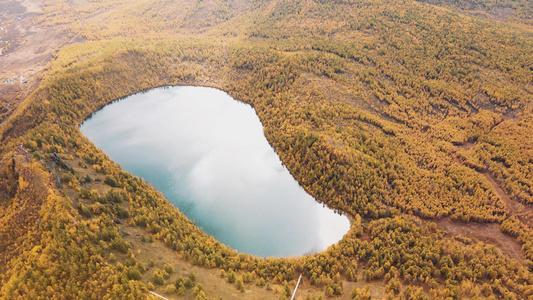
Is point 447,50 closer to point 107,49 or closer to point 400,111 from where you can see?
point 400,111

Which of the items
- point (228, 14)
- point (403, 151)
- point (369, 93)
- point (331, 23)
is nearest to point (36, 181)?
point (403, 151)

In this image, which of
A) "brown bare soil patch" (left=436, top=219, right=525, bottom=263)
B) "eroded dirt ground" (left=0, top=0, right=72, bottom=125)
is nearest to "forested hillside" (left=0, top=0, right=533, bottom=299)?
"brown bare soil patch" (left=436, top=219, right=525, bottom=263)

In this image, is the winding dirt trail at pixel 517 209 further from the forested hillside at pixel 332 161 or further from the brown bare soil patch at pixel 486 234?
the brown bare soil patch at pixel 486 234

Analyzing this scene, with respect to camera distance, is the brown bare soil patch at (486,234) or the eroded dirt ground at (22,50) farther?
the eroded dirt ground at (22,50)

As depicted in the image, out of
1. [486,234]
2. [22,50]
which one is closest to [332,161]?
[486,234]

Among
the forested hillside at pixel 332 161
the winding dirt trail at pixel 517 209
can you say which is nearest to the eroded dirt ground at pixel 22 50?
the forested hillside at pixel 332 161

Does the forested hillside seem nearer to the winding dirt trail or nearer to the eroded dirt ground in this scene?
the winding dirt trail

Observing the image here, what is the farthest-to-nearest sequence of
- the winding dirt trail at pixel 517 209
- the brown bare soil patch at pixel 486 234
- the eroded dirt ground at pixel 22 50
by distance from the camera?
the eroded dirt ground at pixel 22 50 → the winding dirt trail at pixel 517 209 → the brown bare soil patch at pixel 486 234

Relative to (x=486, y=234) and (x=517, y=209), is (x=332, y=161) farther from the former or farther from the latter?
(x=517, y=209)

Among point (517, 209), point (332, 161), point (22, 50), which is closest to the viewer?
point (517, 209)
